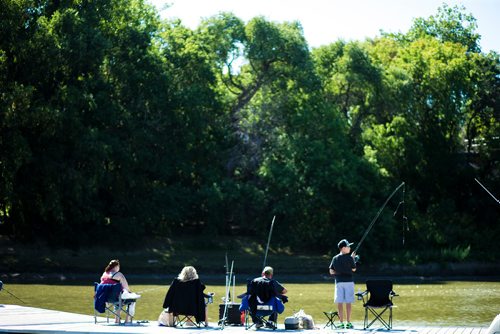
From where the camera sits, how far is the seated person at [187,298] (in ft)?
58.6

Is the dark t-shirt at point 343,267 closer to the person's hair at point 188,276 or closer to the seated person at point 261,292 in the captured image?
the seated person at point 261,292

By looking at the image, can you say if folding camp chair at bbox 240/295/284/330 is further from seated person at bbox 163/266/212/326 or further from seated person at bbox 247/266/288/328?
seated person at bbox 163/266/212/326

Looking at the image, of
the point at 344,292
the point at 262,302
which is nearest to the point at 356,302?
the point at 344,292

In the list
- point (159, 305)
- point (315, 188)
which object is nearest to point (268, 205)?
point (315, 188)

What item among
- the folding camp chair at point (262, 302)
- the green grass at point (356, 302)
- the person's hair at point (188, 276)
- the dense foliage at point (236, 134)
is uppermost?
the dense foliage at point (236, 134)

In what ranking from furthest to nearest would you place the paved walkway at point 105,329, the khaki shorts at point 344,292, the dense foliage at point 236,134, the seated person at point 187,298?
1. the dense foliage at point 236,134
2. the khaki shorts at point 344,292
3. the seated person at point 187,298
4. the paved walkway at point 105,329

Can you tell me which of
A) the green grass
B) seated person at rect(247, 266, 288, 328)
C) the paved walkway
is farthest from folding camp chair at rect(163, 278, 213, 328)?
the green grass

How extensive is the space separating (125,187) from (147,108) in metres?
4.11

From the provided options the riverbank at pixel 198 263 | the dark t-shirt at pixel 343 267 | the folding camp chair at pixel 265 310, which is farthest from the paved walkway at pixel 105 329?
the riverbank at pixel 198 263

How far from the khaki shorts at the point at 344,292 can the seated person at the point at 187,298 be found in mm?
2576

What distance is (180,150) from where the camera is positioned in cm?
4934

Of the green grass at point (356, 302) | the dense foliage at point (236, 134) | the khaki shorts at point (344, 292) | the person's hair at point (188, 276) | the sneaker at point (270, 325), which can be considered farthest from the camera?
the dense foliage at point (236, 134)

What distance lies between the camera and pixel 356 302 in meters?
28.5

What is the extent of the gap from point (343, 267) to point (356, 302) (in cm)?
1045
